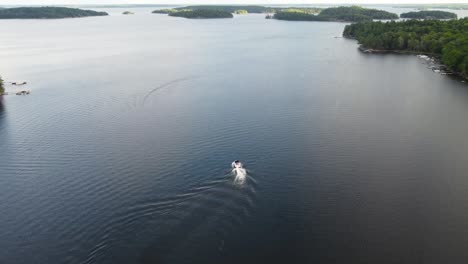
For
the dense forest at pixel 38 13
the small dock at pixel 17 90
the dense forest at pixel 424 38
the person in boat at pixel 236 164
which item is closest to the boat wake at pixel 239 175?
the person in boat at pixel 236 164

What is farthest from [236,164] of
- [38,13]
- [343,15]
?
[38,13]

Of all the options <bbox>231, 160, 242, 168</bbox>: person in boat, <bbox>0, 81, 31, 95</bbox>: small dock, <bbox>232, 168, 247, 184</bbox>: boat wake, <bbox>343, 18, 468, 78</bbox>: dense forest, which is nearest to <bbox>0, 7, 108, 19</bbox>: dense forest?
<bbox>343, 18, 468, 78</bbox>: dense forest

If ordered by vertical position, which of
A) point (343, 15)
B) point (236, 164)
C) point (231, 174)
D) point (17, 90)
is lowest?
point (17, 90)

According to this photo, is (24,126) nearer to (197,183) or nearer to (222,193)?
(197,183)

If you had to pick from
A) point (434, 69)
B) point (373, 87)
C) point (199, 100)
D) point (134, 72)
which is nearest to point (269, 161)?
point (199, 100)

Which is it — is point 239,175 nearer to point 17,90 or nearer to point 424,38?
point 17,90

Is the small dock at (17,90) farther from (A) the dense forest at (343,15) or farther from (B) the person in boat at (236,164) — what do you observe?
(A) the dense forest at (343,15)
